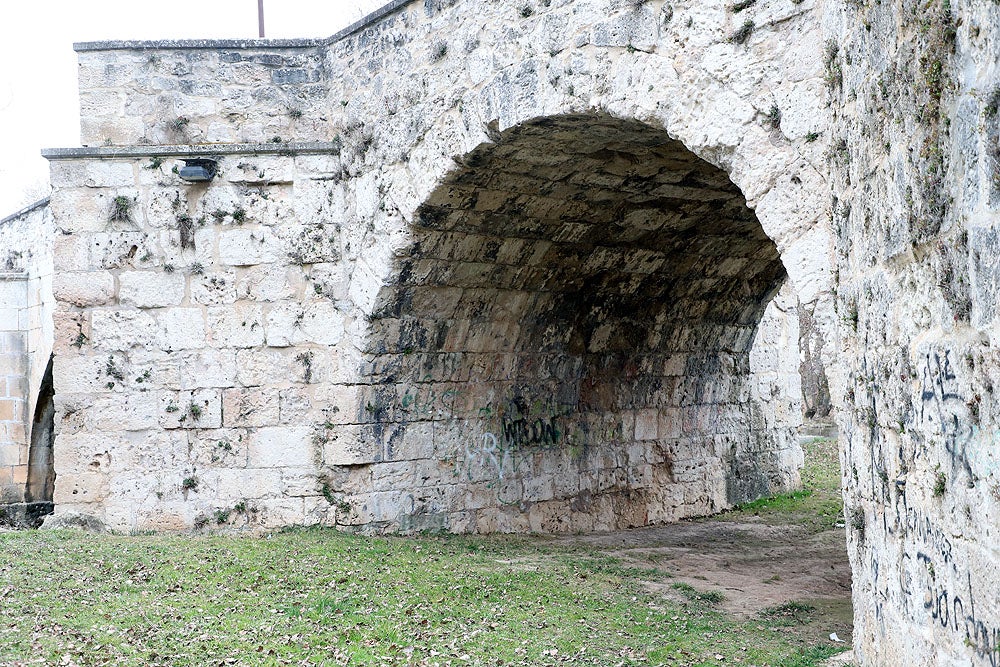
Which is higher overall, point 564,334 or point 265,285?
point 265,285

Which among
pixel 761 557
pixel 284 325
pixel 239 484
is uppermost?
pixel 284 325

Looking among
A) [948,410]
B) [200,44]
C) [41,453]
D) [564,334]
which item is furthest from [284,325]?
[41,453]

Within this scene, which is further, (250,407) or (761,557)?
(761,557)

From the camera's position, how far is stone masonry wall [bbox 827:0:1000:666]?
108 inches

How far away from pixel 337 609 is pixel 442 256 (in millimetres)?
3134

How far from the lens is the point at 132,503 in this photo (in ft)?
25.8

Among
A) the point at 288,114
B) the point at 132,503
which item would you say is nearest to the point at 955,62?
the point at 288,114

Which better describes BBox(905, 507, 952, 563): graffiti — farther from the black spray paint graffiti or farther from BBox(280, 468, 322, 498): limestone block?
BBox(280, 468, 322, 498): limestone block

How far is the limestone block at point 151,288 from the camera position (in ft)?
26.2

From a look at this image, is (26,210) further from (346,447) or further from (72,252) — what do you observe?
(346,447)

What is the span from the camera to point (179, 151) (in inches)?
317

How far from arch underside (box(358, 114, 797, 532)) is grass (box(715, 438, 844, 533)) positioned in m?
0.39

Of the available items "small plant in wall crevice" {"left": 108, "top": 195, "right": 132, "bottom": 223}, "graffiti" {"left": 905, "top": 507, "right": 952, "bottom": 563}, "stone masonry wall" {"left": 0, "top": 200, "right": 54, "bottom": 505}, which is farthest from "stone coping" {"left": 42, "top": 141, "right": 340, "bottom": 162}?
"graffiti" {"left": 905, "top": 507, "right": 952, "bottom": 563}

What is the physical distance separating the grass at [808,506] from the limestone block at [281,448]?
513cm
